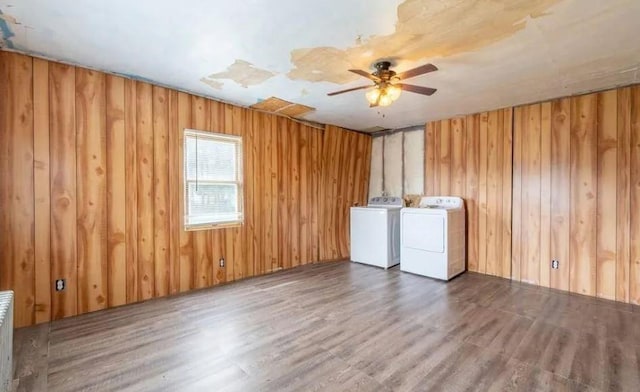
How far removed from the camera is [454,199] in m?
4.65

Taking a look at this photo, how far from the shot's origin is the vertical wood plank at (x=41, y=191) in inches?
107

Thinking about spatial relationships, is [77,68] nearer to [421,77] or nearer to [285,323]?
[285,323]

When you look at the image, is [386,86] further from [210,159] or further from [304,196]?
[304,196]

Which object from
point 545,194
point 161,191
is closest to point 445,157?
point 545,194

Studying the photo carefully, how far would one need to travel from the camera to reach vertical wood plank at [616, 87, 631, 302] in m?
3.33

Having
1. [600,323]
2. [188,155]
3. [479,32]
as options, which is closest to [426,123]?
[479,32]

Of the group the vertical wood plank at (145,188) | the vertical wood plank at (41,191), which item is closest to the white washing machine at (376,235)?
the vertical wood plank at (145,188)

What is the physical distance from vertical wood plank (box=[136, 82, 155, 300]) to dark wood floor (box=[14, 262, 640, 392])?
32 centimetres

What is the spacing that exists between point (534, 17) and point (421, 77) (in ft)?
3.64

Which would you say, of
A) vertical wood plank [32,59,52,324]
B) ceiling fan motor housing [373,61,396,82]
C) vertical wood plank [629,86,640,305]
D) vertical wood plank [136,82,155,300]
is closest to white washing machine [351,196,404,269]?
ceiling fan motor housing [373,61,396,82]

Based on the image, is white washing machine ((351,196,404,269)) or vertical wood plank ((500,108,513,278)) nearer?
vertical wood plank ((500,108,513,278))

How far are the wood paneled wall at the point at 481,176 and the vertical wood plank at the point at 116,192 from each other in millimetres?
4436

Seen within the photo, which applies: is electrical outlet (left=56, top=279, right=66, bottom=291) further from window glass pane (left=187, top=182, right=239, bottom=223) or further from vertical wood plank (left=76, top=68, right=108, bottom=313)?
window glass pane (left=187, top=182, right=239, bottom=223)

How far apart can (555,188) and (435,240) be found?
1625mm
